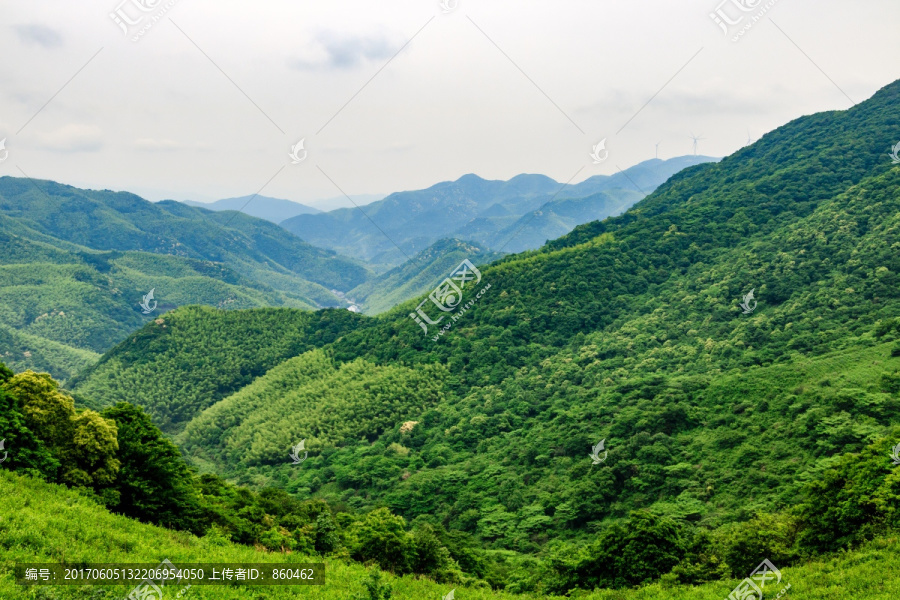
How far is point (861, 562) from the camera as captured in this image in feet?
51.4

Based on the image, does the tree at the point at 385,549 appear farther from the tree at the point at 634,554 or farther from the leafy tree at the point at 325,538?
the tree at the point at 634,554

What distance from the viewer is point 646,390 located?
3959 cm

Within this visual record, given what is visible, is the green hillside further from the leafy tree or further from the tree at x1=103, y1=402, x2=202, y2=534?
the leafy tree

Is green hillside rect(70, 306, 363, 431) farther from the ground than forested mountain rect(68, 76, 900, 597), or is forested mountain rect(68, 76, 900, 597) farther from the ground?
green hillside rect(70, 306, 363, 431)

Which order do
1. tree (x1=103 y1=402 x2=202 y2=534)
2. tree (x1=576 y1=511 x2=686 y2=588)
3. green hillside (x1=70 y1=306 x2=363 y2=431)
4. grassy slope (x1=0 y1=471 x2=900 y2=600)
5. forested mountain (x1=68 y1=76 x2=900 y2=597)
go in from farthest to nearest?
green hillside (x1=70 y1=306 x2=363 y2=431) < forested mountain (x1=68 y1=76 x2=900 y2=597) < tree (x1=576 y1=511 x2=686 y2=588) < tree (x1=103 y1=402 x2=202 y2=534) < grassy slope (x1=0 y1=471 x2=900 y2=600)

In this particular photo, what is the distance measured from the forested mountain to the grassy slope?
62.9 inches

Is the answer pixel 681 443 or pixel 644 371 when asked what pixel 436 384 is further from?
pixel 681 443

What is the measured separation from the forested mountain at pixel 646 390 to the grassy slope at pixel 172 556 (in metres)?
1.60

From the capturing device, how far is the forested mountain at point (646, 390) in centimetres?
2506

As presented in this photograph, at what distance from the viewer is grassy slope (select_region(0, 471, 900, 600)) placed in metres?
12.9

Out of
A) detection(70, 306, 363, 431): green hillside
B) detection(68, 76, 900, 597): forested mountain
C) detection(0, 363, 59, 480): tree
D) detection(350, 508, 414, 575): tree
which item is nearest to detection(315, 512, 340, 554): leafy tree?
detection(350, 508, 414, 575): tree

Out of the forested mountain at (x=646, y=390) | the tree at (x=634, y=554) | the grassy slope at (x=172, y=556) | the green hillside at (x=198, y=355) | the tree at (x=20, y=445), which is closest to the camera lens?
the grassy slope at (x=172, y=556)

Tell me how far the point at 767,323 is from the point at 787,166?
40876 mm

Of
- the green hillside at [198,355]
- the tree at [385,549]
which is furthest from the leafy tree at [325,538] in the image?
the green hillside at [198,355]
